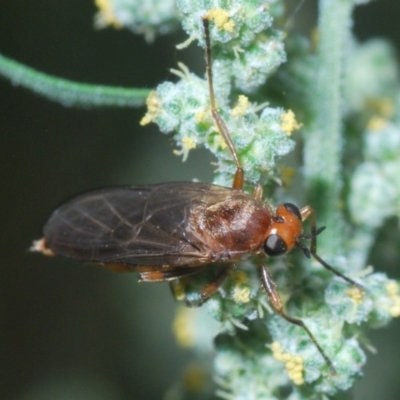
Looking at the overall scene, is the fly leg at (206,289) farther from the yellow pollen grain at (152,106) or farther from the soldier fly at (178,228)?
the yellow pollen grain at (152,106)

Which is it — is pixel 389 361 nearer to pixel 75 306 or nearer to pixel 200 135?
pixel 75 306

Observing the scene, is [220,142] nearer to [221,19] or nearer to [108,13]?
[221,19]

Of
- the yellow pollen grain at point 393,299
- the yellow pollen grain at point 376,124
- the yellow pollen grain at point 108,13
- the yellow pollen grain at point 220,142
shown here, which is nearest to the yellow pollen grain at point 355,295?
the yellow pollen grain at point 393,299

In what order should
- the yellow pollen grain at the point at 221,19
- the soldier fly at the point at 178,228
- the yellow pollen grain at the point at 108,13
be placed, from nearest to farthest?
the yellow pollen grain at the point at 221,19
the soldier fly at the point at 178,228
the yellow pollen grain at the point at 108,13

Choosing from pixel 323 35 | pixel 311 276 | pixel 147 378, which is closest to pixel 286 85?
pixel 323 35

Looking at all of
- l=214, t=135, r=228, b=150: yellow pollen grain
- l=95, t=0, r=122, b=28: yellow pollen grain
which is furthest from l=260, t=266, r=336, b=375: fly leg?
l=95, t=0, r=122, b=28: yellow pollen grain

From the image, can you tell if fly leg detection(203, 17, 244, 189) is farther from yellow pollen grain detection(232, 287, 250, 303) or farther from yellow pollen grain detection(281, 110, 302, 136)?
yellow pollen grain detection(232, 287, 250, 303)

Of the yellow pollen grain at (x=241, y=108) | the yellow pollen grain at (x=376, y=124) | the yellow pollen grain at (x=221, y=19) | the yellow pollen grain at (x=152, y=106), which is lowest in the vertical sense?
the yellow pollen grain at (x=241, y=108)
